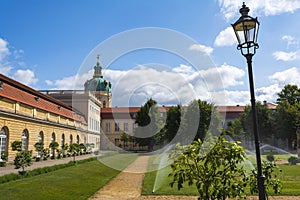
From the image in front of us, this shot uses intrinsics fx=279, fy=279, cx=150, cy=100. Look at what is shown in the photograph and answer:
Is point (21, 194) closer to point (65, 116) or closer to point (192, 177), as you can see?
point (192, 177)

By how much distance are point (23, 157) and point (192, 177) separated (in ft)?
46.3

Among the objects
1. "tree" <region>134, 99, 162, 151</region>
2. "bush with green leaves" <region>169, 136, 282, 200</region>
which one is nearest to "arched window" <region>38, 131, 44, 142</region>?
"tree" <region>134, 99, 162, 151</region>

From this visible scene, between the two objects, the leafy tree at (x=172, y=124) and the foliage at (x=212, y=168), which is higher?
the leafy tree at (x=172, y=124)

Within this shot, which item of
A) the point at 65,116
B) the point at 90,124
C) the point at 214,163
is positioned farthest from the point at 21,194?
the point at 90,124

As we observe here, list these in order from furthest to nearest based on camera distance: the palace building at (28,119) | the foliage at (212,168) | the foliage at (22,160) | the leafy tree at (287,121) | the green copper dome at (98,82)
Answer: the green copper dome at (98,82) < the leafy tree at (287,121) < the palace building at (28,119) < the foliage at (22,160) < the foliage at (212,168)

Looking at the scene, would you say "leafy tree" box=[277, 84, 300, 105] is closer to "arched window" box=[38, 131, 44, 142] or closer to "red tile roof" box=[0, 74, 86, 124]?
"red tile roof" box=[0, 74, 86, 124]

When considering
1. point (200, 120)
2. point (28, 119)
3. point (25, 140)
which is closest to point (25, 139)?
point (25, 140)

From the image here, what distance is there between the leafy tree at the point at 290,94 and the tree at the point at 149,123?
24.8m

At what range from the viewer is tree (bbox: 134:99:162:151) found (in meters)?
54.0

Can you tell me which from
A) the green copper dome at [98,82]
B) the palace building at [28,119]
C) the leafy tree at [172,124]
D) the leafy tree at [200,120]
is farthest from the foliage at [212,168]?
the green copper dome at [98,82]

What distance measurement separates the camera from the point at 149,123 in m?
55.8

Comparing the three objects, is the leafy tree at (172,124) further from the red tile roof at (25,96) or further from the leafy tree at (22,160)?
the leafy tree at (22,160)

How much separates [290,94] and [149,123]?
94.1ft

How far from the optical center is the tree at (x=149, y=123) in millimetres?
54037
